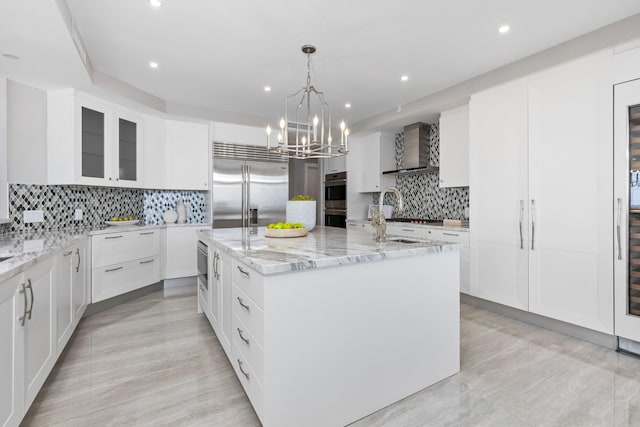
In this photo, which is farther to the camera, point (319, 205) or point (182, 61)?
point (319, 205)

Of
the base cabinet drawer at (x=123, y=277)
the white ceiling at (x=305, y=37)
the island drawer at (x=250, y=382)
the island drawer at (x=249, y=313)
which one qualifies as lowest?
the island drawer at (x=250, y=382)

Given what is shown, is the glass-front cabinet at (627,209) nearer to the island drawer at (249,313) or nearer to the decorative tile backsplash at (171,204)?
the island drawer at (249,313)

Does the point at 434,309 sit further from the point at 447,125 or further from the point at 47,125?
the point at 47,125

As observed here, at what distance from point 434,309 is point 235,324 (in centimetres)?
123

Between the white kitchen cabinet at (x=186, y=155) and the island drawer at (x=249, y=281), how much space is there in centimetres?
305

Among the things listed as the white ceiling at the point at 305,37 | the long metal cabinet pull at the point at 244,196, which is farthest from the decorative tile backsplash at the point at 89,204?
the white ceiling at the point at 305,37

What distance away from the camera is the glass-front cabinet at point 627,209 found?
7.59 ft

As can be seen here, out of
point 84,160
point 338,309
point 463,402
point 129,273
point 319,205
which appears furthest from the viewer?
point 319,205

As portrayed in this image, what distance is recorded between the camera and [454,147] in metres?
3.99

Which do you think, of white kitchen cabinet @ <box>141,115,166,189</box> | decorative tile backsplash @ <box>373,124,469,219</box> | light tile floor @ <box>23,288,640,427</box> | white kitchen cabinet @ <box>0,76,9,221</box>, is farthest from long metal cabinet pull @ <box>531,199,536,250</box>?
white kitchen cabinet @ <box>0,76,9,221</box>

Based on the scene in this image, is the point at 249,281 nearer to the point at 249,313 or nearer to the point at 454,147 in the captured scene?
the point at 249,313

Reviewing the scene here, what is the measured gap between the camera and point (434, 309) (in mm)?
1960

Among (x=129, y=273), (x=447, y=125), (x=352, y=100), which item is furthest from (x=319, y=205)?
(x=129, y=273)

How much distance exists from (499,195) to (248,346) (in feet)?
9.22
